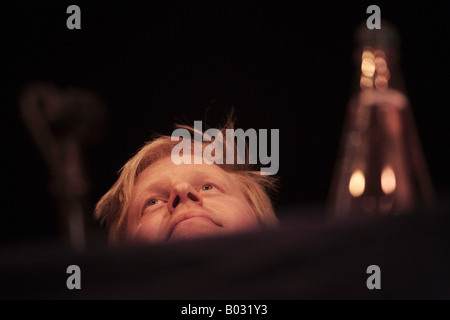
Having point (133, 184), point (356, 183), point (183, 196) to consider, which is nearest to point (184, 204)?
point (183, 196)

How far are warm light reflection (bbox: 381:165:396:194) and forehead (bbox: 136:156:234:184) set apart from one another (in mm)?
447

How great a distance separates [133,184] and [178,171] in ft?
0.50

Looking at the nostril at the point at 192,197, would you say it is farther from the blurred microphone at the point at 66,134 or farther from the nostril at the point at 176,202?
the blurred microphone at the point at 66,134

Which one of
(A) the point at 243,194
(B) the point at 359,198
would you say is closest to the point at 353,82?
(B) the point at 359,198

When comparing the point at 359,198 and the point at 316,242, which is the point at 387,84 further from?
the point at 316,242

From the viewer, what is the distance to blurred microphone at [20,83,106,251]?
1419mm

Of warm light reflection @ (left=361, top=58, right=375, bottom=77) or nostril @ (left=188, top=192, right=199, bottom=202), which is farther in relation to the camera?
warm light reflection @ (left=361, top=58, right=375, bottom=77)

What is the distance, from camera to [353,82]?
144 centimetres

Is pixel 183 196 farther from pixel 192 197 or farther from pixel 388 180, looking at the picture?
pixel 388 180

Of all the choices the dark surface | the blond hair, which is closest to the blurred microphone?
the blond hair

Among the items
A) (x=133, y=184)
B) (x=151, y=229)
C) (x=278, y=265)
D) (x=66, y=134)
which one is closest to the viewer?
(x=278, y=265)

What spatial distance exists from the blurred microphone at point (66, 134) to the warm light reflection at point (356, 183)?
31.1 inches

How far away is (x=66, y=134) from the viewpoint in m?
1.51

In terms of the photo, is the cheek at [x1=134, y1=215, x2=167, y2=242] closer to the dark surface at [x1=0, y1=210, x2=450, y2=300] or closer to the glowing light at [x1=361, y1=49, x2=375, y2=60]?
the dark surface at [x1=0, y1=210, x2=450, y2=300]
